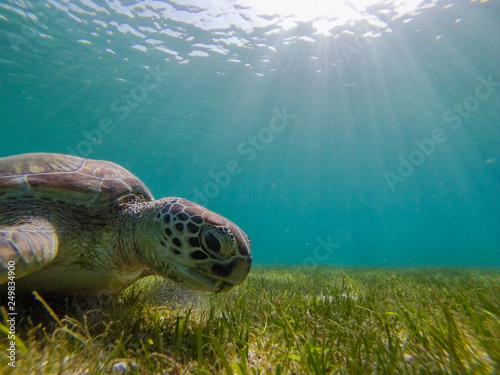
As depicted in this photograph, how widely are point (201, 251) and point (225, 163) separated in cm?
5145

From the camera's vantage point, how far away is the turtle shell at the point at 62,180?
7.09 ft

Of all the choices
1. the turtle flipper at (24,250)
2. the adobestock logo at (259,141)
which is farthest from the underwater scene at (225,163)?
the adobestock logo at (259,141)

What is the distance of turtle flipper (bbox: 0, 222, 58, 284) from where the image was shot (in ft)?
4.70

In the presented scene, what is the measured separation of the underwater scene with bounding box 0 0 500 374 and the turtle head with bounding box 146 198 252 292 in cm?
1

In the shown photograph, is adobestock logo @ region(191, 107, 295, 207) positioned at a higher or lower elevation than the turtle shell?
higher

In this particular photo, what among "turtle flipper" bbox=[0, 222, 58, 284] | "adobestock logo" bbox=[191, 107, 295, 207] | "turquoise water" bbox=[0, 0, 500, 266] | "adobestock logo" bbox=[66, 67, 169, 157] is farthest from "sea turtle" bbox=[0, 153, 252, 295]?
"adobestock logo" bbox=[66, 67, 169, 157]

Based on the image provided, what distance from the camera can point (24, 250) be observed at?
152cm

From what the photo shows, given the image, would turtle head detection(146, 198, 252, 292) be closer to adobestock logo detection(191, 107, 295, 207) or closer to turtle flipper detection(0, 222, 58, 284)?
turtle flipper detection(0, 222, 58, 284)

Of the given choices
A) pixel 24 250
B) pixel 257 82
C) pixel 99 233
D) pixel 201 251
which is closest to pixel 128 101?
pixel 257 82

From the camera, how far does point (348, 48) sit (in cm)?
1722

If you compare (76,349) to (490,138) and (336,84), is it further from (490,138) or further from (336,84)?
(490,138)

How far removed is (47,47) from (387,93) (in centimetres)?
2441

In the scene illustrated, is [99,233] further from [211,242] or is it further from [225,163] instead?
[225,163]

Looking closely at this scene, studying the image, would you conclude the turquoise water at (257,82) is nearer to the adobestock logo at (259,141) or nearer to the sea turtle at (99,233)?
the adobestock logo at (259,141)
